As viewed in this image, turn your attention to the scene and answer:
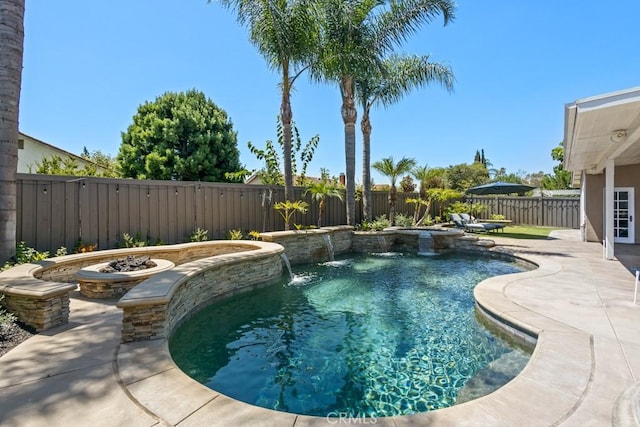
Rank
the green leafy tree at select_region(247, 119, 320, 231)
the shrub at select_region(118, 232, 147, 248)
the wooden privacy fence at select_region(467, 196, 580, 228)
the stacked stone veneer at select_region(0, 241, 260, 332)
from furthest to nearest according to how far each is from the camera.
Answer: the wooden privacy fence at select_region(467, 196, 580, 228) < the green leafy tree at select_region(247, 119, 320, 231) < the shrub at select_region(118, 232, 147, 248) < the stacked stone veneer at select_region(0, 241, 260, 332)

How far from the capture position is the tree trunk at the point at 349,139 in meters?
13.3

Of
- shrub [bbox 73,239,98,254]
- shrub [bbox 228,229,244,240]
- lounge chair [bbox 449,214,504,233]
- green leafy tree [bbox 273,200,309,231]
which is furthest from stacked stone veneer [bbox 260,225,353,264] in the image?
lounge chair [bbox 449,214,504,233]

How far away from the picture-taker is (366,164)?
48.0 feet

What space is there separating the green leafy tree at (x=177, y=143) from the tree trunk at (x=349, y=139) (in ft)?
23.0

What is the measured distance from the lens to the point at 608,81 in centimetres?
1536

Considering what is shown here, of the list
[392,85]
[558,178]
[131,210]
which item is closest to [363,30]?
[392,85]

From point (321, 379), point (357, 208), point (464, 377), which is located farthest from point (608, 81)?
point (321, 379)

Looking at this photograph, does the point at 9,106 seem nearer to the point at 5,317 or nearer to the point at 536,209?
the point at 5,317

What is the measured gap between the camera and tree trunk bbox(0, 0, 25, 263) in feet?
16.7

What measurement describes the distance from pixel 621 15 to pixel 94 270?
51.1ft

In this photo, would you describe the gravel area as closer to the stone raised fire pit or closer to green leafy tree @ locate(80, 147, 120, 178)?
the stone raised fire pit

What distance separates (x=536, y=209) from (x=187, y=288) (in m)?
23.1

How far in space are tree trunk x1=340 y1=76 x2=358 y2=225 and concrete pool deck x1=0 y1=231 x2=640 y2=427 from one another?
9.31 metres

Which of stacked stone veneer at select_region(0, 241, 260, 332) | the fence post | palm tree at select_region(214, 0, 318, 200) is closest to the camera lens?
stacked stone veneer at select_region(0, 241, 260, 332)
